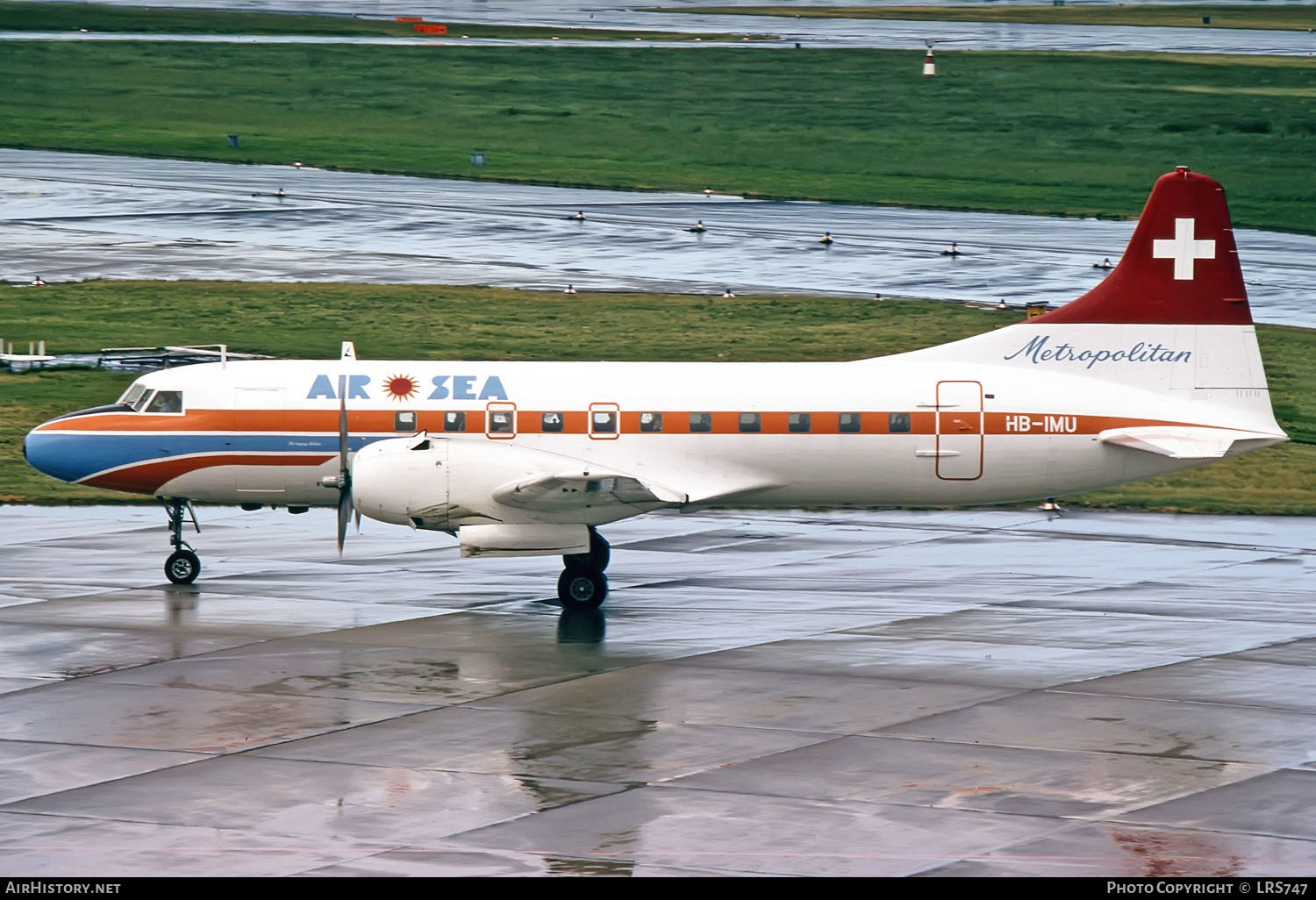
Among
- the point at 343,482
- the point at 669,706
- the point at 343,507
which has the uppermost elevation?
the point at 343,482

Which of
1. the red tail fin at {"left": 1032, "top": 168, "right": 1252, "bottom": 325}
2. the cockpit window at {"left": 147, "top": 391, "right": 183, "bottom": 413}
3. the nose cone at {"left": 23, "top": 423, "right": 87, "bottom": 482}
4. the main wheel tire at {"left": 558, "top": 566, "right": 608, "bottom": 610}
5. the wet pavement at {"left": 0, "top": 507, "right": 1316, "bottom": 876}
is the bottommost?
the wet pavement at {"left": 0, "top": 507, "right": 1316, "bottom": 876}

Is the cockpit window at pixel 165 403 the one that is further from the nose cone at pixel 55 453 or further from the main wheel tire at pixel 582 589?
the main wheel tire at pixel 582 589

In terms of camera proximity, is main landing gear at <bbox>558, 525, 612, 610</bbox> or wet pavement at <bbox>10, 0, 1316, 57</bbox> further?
wet pavement at <bbox>10, 0, 1316, 57</bbox>

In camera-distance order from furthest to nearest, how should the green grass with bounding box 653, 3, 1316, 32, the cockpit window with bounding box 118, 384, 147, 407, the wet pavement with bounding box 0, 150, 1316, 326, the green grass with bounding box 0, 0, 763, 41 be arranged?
1. the green grass with bounding box 653, 3, 1316, 32
2. the green grass with bounding box 0, 0, 763, 41
3. the wet pavement with bounding box 0, 150, 1316, 326
4. the cockpit window with bounding box 118, 384, 147, 407

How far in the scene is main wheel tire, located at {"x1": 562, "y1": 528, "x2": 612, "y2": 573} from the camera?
30.5 m

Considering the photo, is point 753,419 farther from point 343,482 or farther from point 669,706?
point 669,706

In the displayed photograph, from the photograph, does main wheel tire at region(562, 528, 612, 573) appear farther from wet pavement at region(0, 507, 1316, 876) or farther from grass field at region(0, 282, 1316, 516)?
grass field at region(0, 282, 1316, 516)

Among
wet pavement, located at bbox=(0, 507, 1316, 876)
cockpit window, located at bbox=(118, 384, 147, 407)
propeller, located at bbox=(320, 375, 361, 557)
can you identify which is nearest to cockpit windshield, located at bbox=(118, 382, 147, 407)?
cockpit window, located at bbox=(118, 384, 147, 407)

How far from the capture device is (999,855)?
18.7 m

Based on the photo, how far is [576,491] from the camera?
28922 mm

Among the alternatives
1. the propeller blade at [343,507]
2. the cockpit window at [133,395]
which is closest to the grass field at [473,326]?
the cockpit window at [133,395]

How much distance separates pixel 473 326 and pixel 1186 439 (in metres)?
28.1

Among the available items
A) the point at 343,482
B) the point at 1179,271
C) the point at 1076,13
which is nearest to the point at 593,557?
the point at 343,482

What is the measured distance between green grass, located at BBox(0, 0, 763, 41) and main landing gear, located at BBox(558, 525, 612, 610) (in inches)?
3616
